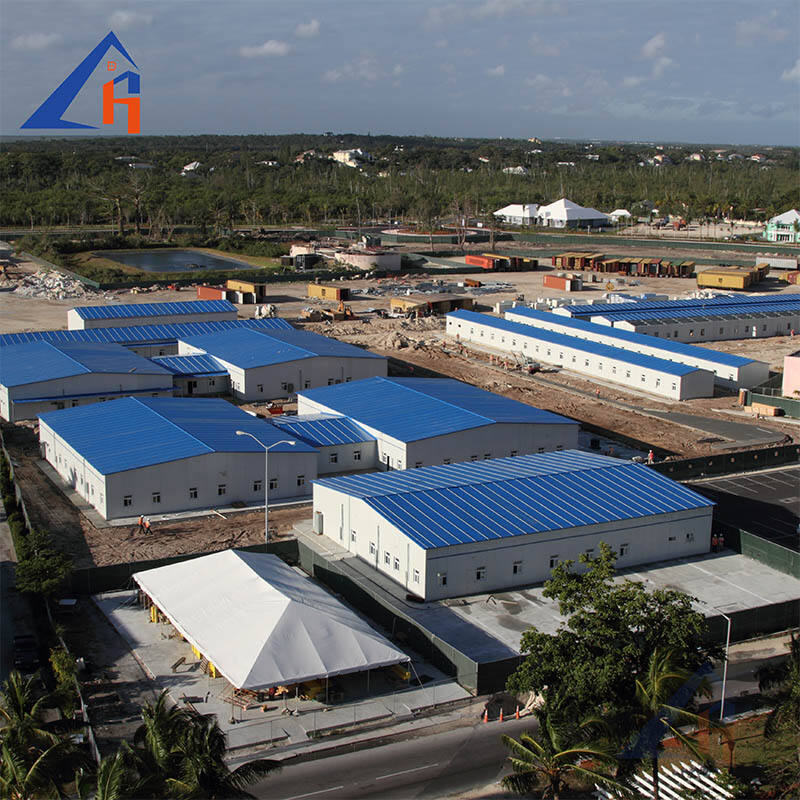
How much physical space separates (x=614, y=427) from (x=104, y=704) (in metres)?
26.4

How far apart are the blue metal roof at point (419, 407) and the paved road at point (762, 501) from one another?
228 inches

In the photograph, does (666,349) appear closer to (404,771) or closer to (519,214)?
(404,771)

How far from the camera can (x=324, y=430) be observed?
117 ft

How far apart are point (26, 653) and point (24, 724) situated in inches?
265

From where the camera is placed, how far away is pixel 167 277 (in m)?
80.9

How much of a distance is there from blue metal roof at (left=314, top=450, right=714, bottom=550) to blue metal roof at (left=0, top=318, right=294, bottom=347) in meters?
24.6

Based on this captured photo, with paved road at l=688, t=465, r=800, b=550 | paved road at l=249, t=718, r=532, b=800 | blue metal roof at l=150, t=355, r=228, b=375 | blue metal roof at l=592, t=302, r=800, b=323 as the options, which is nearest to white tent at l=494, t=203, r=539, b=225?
blue metal roof at l=592, t=302, r=800, b=323

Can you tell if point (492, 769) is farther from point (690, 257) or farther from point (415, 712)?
point (690, 257)

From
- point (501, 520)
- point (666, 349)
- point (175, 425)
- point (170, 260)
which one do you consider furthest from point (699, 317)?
point (170, 260)

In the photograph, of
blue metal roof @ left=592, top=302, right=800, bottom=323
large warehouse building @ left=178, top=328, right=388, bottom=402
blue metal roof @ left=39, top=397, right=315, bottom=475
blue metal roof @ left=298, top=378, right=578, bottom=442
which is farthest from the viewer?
blue metal roof @ left=592, top=302, right=800, bottom=323

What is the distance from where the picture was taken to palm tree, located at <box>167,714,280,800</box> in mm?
13398

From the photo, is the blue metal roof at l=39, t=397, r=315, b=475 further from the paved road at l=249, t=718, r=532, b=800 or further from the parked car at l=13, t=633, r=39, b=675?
the paved road at l=249, t=718, r=532, b=800

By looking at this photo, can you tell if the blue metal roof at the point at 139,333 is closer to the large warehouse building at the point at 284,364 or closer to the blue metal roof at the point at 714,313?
the large warehouse building at the point at 284,364

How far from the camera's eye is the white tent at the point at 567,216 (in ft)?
428
